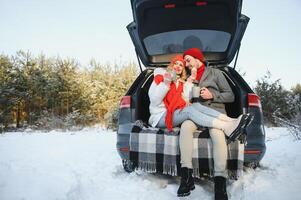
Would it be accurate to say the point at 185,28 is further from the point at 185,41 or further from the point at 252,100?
the point at 252,100

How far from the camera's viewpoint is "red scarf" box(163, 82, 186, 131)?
2930mm

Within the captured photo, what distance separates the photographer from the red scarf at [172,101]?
2.93 meters

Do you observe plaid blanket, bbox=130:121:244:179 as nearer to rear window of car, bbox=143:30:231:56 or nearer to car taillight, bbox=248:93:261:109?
car taillight, bbox=248:93:261:109

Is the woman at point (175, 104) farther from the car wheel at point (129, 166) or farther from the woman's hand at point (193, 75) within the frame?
the car wheel at point (129, 166)

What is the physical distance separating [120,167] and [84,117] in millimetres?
16904

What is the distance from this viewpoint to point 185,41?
3711mm

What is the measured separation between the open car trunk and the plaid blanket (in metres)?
1.16

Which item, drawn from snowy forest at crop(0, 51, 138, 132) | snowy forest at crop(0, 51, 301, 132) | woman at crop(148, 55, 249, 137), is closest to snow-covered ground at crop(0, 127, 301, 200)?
woman at crop(148, 55, 249, 137)

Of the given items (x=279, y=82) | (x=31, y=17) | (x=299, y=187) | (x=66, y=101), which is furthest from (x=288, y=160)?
(x=66, y=101)

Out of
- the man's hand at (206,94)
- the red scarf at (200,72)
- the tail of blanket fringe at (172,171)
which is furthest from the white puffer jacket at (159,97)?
the tail of blanket fringe at (172,171)

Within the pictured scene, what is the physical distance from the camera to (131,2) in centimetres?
323

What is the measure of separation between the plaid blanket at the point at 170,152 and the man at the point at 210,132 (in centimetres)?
11

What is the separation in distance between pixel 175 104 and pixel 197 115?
1.06ft

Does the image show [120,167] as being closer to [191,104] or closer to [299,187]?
[191,104]
